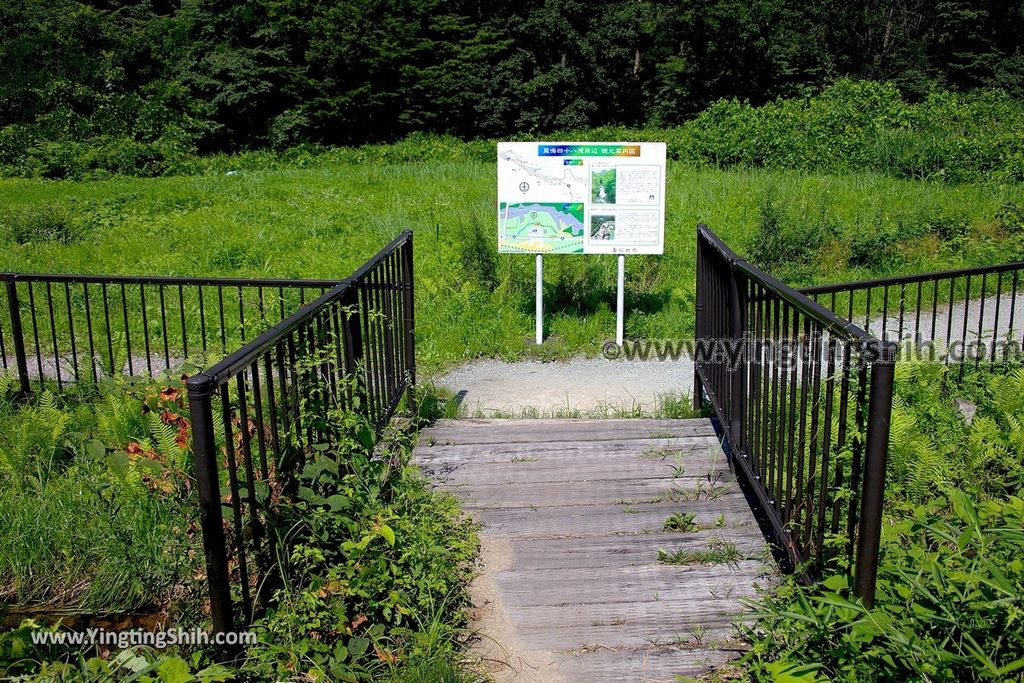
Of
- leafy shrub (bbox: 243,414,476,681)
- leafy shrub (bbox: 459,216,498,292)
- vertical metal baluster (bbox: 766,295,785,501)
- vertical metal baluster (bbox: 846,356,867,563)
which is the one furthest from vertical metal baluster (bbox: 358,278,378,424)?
leafy shrub (bbox: 459,216,498,292)

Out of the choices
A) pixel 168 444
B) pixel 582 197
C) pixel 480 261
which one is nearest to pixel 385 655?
pixel 168 444

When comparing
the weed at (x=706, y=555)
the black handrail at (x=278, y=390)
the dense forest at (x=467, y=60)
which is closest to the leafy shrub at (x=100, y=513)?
the black handrail at (x=278, y=390)

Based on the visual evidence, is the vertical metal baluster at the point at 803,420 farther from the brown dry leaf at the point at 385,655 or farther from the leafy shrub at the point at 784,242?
the leafy shrub at the point at 784,242

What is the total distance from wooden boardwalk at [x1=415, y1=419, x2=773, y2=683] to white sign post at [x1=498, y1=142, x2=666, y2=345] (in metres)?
3.09

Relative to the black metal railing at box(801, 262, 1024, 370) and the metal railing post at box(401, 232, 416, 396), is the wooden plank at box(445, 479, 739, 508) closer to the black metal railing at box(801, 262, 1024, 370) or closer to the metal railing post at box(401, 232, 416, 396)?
the metal railing post at box(401, 232, 416, 396)

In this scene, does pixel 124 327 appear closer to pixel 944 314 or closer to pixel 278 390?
pixel 278 390

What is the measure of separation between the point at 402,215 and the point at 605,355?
663 centimetres

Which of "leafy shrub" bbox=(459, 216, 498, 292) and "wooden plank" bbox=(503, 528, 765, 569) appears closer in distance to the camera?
"wooden plank" bbox=(503, 528, 765, 569)

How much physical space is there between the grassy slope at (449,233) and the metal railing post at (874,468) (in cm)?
Answer: 574

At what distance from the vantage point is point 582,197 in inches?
333

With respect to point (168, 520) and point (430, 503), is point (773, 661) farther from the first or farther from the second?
point (168, 520)

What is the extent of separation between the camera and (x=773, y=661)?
118 inches

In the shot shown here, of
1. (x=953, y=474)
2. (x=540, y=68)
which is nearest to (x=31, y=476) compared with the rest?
(x=953, y=474)

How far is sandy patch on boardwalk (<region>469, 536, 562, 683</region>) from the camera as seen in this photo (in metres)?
3.25
